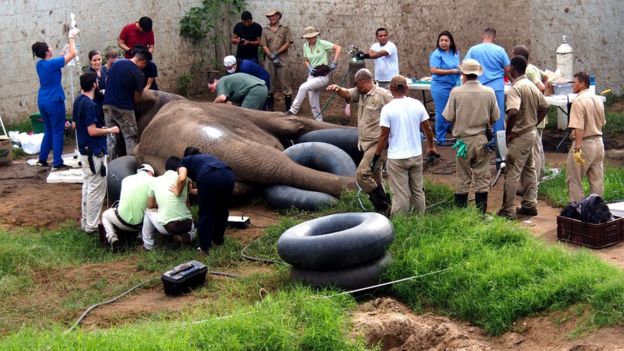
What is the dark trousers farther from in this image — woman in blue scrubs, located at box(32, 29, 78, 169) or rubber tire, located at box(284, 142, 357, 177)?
woman in blue scrubs, located at box(32, 29, 78, 169)

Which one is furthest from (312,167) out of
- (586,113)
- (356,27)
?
(356,27)

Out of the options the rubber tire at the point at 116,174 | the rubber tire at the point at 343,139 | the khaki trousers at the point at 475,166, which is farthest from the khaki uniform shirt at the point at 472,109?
the rubber tire at the point at 116,174

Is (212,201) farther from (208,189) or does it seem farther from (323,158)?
(323,158)

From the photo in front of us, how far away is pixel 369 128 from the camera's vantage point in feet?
39.1

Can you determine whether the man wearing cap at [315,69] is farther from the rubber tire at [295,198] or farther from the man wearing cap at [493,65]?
the rubber tire at [295,198]

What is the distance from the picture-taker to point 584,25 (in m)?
17.4

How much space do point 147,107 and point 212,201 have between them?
4.70m

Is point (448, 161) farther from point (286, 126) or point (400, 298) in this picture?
point (400, 298)

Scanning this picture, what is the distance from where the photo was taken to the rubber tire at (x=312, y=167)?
12.7 metres

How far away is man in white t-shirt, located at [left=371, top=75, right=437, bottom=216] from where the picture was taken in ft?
36.3

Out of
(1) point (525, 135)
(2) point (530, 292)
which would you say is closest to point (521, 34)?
(1) point (525, 135)

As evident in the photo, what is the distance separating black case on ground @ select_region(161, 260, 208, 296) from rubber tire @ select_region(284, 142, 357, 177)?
144 inches

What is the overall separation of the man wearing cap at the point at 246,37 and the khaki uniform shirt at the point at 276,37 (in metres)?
0.19

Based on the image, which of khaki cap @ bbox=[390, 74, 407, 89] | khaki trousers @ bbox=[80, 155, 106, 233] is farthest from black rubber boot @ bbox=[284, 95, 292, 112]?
khaki cap @ bbox=[390, 74, 407, 89]
